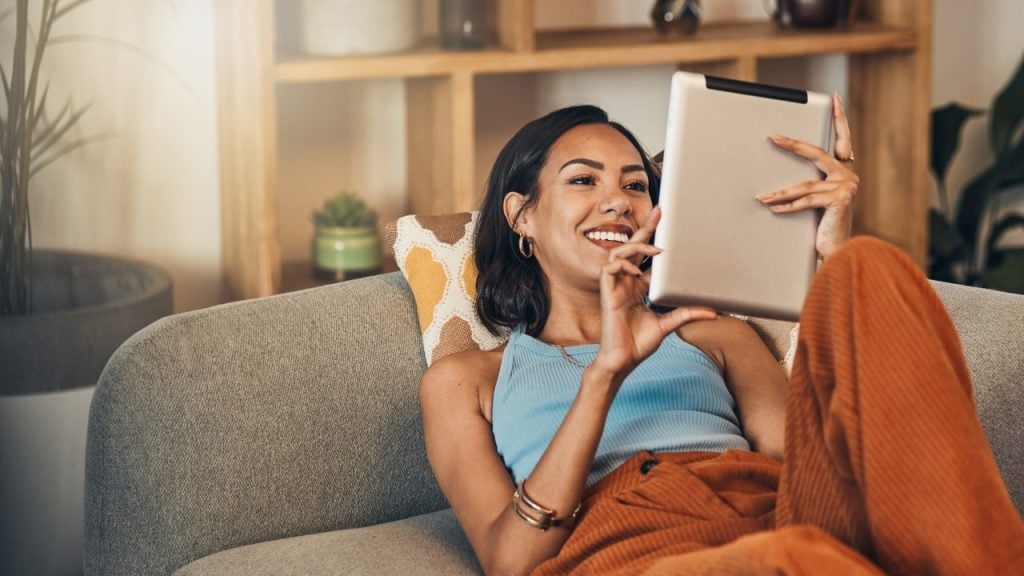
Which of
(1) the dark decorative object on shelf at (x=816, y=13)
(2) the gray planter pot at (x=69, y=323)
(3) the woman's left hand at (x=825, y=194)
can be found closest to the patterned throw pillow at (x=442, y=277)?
(3) the woman's left hand at (x=825, y=194)

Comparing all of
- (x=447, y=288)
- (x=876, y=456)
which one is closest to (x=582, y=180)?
(x=447, y=288)

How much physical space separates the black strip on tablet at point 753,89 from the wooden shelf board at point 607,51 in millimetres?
1081

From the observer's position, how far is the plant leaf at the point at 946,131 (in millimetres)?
3127

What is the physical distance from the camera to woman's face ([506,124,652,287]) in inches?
67.6

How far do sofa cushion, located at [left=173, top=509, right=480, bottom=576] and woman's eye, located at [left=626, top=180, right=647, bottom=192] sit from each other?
1.60 feet

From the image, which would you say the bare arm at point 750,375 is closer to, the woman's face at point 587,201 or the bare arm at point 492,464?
the woman's face at point 587,201

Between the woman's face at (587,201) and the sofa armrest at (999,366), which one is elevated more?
the woman's face at (587,201)

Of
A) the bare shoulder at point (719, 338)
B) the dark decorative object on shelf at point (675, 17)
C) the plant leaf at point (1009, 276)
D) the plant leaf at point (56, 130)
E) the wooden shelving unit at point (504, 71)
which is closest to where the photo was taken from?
the bare shoulder at point (719, 338)

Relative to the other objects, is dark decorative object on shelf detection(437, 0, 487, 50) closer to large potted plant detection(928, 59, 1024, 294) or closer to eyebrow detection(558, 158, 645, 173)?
eyebrow detection(558, 158, 645, 173)

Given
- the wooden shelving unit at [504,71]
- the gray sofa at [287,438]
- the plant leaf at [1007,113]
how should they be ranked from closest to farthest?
the gray sofa at [287,438] → the wooden shelving unit at [504,71] → the plant leaf at [1007,113]

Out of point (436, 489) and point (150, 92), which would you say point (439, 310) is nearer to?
point (436, 489)

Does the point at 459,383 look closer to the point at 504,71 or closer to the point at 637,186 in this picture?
the point at 637,186

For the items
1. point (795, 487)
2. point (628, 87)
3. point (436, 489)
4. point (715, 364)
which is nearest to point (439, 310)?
point (436, 489)

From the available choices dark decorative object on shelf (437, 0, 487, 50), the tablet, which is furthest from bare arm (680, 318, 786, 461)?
dark decorative object on shelf (437, 0, 487, 50)
